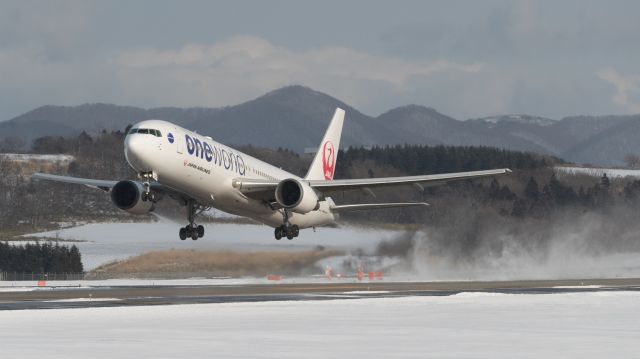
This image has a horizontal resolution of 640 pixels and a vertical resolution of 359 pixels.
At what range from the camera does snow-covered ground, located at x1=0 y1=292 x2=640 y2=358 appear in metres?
31.9

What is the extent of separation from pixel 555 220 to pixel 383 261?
66.7ft

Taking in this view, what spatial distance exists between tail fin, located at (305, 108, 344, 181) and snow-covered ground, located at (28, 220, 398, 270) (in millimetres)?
10732

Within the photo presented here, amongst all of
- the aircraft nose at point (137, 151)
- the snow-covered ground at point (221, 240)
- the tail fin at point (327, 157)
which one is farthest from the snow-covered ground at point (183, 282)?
the aircraft nose at point (137, 151)

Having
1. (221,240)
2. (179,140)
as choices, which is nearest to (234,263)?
(221,240)

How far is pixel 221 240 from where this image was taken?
8738 centimetres

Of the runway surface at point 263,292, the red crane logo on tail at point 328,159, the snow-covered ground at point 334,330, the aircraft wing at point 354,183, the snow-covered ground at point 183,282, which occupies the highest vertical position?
the red crane logo on tail at point 328,159

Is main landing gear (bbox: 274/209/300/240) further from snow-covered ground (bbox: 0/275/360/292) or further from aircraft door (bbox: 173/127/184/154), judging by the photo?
snow-covered ground (bbox: 0/275/360/292)

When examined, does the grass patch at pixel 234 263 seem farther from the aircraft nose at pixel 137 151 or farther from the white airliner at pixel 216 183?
the aircraft nose at pixel 137 151

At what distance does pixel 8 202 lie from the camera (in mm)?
157500

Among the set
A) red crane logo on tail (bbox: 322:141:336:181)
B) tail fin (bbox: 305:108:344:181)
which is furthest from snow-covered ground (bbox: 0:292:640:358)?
red crane logo on tail (bbox: 322:141:336:181)

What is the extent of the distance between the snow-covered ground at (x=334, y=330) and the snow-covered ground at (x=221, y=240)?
102 ft

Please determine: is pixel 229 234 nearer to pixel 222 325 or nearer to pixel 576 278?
pixel 576 278

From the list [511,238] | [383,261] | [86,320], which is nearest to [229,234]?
[383,261]

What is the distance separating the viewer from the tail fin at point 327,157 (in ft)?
247
